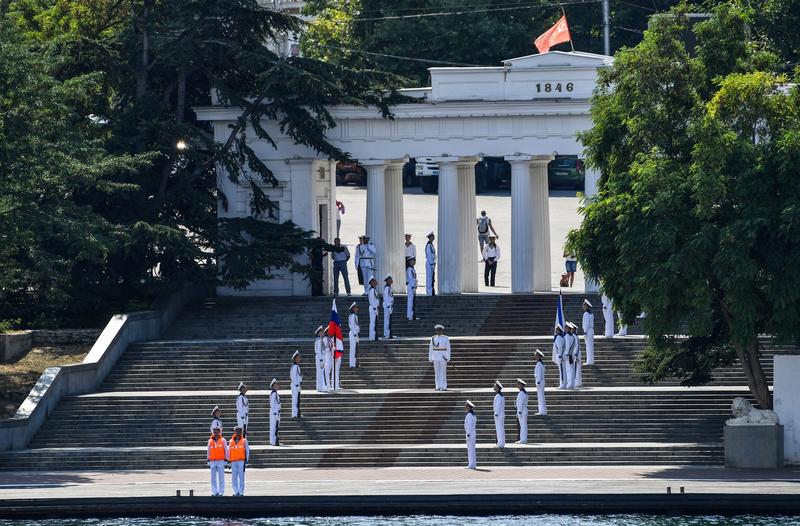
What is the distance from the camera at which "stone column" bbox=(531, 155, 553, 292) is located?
61.6 metres

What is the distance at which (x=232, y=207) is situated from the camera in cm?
6159

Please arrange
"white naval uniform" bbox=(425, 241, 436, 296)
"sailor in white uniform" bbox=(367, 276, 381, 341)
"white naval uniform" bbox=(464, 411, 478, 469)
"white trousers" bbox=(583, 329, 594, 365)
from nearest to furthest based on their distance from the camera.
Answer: "white naval uniform" bbox=(464, 411, 478, 469) < "white trousers" bbox=(583, 329, 594, 365) < "sailor in white uniform" bbox=(367, 276, 381, 341) < "white naval uniform" bbox=(425, 241, 436, 296)

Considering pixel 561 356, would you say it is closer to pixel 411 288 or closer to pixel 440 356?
pixel 440 356

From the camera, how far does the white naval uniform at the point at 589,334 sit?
51.4 meters

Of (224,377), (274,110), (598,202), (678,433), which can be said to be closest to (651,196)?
(598,202)

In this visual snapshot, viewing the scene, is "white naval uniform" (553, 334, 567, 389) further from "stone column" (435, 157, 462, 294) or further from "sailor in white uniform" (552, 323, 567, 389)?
"stone column" (435, 157, 462, 294)

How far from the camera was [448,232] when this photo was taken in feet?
199

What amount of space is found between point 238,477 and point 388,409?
28.3 ft

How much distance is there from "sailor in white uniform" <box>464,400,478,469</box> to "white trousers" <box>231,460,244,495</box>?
5.94 meters

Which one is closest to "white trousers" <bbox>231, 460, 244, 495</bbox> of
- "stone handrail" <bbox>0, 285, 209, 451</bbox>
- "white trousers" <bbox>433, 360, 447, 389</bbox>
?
"stone handrail" <bbox>0, 285, 209, 451</bbox>

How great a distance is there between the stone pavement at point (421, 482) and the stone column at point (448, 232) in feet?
50.5

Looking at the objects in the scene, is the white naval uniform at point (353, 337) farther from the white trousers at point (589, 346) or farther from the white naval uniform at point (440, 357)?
the white trousers at point (589, 346)

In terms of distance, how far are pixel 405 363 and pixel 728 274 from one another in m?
11.8

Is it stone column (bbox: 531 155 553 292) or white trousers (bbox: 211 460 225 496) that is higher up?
stone column (bbox: 531 155 553 292)
